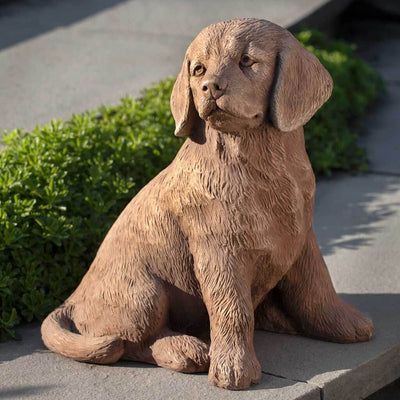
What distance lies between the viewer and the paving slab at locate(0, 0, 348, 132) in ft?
24.0

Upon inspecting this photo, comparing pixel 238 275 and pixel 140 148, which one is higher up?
pixel 140 148

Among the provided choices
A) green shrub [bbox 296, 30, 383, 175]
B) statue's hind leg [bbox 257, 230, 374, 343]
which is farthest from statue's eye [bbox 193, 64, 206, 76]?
green shrub [bbox 296, 30, 383, 175]

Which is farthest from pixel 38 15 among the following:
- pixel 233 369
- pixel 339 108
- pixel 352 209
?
pixel 233 369

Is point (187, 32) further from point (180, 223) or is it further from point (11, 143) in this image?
point (180, 223)

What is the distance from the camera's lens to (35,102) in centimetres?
727

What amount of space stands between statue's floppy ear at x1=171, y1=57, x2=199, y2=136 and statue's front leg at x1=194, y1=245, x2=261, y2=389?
0.55m

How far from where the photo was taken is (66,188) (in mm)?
5039

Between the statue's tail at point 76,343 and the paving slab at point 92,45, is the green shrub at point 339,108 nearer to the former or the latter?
the paving slab at point 92,45

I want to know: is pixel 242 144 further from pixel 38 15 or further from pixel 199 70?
pixel 38 15

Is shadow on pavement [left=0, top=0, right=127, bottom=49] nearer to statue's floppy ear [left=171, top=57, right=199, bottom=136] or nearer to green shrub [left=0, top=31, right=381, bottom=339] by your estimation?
green shrub [left=0, top=31, right=381, bottom=339]

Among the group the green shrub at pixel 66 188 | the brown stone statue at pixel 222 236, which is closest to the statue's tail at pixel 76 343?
the brown stone statue at pixel 222 236

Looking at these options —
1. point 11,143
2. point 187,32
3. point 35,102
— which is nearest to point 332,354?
point 11,143

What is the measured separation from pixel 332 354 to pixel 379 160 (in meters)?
3.74

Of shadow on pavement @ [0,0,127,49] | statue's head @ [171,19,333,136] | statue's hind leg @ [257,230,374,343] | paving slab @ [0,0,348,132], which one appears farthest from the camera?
shadow on pavement @ [0,0,127,49]
